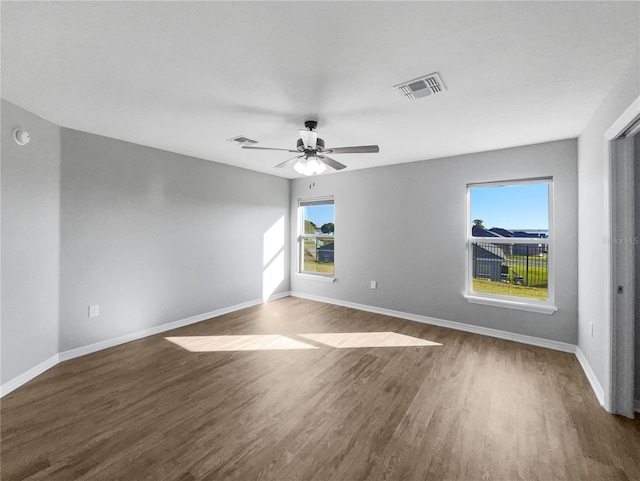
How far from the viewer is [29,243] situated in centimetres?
262

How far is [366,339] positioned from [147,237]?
10.5 feet

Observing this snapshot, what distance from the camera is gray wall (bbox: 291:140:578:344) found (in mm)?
3268

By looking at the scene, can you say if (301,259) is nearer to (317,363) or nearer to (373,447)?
(317,363)

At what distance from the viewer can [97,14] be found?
1.42 meters

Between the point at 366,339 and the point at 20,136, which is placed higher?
the point at 20,136

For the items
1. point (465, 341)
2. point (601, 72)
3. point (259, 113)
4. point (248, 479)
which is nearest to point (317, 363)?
point (248, 479)

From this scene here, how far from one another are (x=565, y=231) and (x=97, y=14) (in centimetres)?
455

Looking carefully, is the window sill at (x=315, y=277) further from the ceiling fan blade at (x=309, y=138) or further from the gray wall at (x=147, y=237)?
the ceiling fan blade at (x=309, y=138)

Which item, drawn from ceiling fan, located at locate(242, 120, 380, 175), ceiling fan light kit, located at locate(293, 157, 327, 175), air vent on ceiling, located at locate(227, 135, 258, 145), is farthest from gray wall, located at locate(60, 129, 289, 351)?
ceiling fan light kit, located at locate(293, 157, 327, 175)

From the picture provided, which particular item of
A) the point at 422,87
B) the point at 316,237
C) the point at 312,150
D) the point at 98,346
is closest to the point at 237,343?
the point at 98,346

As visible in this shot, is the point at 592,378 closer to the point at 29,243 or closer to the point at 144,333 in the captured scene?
the point at 144,333

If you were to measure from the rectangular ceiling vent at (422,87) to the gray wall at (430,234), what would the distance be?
Result: 2.07m

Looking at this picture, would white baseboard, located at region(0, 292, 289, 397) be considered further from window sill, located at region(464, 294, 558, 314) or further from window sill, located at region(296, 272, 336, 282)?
window sill, located at region(464, 294, 558, 314)

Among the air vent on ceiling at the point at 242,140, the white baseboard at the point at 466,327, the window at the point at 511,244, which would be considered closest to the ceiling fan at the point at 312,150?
the air vent on ceiling at the point at 242,140
